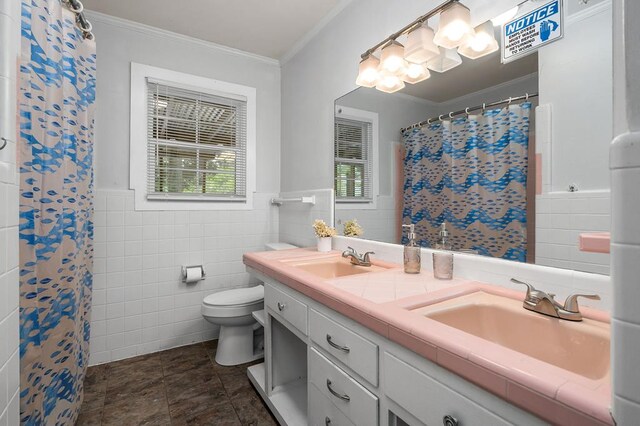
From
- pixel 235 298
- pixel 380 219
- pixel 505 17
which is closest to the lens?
pixel 505 17

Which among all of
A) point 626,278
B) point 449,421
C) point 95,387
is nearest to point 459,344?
point 449,421

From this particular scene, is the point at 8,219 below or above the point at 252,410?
above

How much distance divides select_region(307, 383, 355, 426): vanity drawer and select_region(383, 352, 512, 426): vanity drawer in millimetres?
310

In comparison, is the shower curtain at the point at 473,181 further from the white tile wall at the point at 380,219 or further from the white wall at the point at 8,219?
the white wall at the point at 8,219

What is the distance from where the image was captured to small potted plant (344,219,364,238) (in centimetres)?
200

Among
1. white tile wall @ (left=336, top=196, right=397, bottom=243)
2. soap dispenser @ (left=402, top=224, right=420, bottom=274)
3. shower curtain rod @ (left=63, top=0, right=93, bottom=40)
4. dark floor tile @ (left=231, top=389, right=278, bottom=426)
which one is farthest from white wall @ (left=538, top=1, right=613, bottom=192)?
shower curtain rod @ (left=63, top=0, right=93, bottom=40)

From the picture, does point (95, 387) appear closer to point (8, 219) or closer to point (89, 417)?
point (89, 417)

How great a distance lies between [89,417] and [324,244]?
5.52ft

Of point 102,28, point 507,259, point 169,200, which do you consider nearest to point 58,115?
point 169,200

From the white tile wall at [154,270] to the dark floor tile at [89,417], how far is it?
607 millimetres

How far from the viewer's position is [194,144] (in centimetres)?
261

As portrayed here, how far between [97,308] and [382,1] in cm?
289

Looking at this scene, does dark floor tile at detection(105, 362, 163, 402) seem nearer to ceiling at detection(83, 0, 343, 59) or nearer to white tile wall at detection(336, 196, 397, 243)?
white tile wall at detection(336, 196, 397, 243)

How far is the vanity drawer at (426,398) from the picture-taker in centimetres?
Answer: 65
